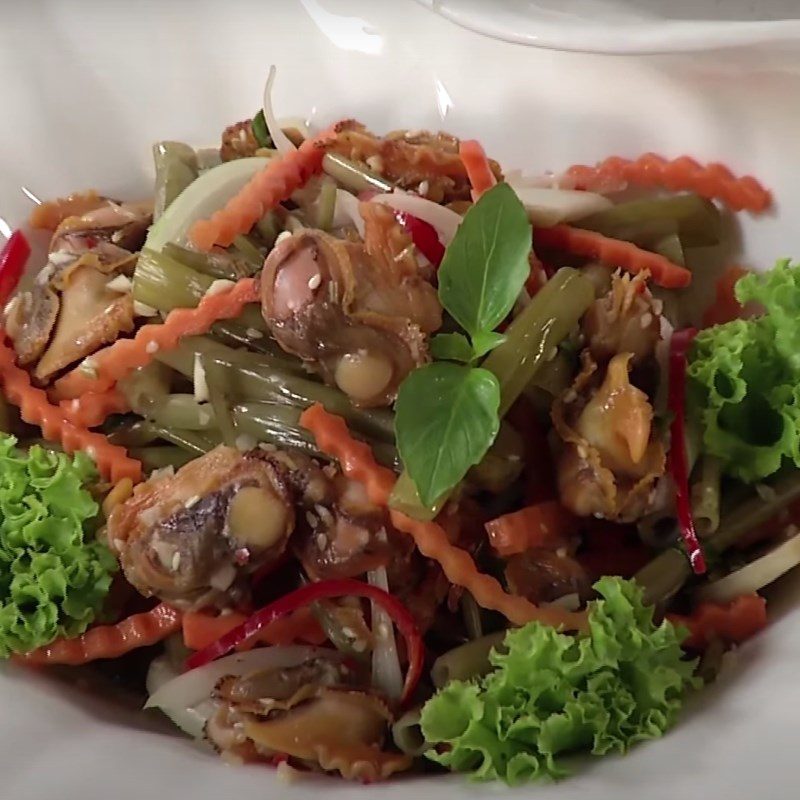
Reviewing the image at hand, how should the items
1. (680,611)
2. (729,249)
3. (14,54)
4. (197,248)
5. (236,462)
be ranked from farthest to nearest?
(14,54) → (729,249) → (197,248) → (680,611) → (236,462)

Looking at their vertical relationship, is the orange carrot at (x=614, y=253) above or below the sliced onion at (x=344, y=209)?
below

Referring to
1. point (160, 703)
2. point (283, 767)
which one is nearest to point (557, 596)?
point (283, 767)

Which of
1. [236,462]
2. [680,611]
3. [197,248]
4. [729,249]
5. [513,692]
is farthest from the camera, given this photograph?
[729,249]

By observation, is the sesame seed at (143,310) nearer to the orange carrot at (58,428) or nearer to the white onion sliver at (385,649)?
the orange carrot at (58,428)

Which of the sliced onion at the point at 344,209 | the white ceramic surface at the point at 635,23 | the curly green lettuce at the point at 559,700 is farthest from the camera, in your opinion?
the sliced onion at the point at 344,209

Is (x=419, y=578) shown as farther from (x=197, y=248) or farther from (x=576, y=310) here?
(x=197, y=248)

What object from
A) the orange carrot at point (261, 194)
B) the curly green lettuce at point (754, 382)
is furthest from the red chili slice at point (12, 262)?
the curly green lettuce at point (754, 382)
